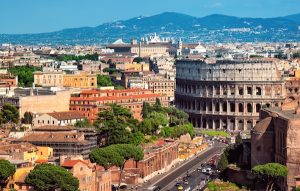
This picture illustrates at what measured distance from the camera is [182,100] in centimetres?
16125

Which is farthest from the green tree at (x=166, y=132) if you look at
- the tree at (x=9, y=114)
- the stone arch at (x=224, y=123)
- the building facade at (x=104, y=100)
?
the stone arch at (x=224, y=123)

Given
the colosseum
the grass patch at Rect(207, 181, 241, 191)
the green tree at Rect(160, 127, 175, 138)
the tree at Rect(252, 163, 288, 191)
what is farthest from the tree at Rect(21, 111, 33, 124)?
the colosseum

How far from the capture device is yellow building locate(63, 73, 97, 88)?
153575 millimetres

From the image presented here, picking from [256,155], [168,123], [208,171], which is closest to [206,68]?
[168,123]

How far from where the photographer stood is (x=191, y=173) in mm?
93438

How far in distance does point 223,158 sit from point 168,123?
33.7 m

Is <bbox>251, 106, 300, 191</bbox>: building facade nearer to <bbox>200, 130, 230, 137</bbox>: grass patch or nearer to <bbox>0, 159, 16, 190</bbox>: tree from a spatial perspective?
<bbox>0, 159, 16, 190</bbox>: tree

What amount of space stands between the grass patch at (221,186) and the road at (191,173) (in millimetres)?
3471

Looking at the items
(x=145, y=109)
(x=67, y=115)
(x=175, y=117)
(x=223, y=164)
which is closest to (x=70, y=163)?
(x=223, y=164)

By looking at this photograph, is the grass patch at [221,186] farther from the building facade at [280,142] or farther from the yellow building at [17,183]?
the yellow building at [17,183]

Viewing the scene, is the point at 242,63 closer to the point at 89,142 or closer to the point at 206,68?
the point at 206,68

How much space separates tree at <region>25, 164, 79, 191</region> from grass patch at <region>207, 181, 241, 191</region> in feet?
47.2

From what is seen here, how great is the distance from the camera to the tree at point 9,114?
107 m

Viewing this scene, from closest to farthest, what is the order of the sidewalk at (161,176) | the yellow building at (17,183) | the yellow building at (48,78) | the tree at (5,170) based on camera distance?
the tree at (5,170) → the yellow building at (17,183) → the sidewalk at (161,176) → the yellow building at (48,78)
